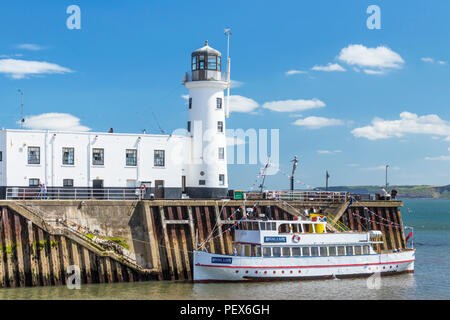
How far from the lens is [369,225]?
5094cm

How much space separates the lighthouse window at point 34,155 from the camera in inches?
1786

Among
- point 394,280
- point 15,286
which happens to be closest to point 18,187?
point 15,286

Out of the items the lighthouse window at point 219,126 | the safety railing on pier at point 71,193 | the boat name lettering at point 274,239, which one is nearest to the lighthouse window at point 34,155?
the safety railing on pier at point 71,193

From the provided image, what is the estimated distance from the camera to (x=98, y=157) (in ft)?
155

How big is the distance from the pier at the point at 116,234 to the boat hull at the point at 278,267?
8.51 feet

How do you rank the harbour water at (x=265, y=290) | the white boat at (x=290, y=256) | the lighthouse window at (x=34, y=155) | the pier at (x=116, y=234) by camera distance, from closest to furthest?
the harbour water at (x=265, y=290), the pier at (x=116, y=234), the white boat at (x=290, y=256), the lighthouse window at (x=34, y=155)

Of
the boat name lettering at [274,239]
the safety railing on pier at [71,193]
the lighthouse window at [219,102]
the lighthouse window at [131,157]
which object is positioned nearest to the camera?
the boat name lettering at [274,239]

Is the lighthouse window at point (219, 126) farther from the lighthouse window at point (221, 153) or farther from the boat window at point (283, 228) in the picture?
the boat window at point (283, 228)

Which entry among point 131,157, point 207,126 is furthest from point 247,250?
point 207,126

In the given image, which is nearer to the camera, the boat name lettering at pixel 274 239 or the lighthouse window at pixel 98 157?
the boat name lettering at pixel 274 239

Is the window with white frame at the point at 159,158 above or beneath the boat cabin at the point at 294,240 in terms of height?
above
